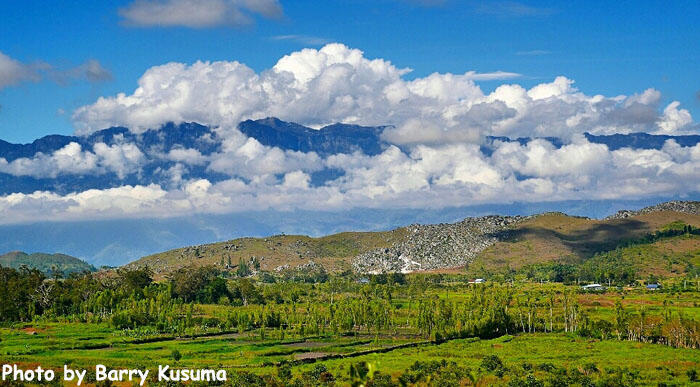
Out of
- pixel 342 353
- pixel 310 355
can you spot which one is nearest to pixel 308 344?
pixel 342 353

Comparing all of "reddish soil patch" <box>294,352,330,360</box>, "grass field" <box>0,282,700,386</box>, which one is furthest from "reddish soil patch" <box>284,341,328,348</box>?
"reddish soil patch" <box>294,352,330,360</box>

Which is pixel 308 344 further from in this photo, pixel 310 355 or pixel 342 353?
pixel 310 355

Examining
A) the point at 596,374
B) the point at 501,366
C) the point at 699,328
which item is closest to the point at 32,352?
the point at 501,366

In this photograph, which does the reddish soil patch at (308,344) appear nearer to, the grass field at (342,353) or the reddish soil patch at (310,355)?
the grass field at (342,353)

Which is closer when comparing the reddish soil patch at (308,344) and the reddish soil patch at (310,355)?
the reddish soil patch at (310,355)

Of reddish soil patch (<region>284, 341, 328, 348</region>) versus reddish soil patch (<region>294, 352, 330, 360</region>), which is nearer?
reddish soil patch (<region>294, 352, 330, 360</region>)

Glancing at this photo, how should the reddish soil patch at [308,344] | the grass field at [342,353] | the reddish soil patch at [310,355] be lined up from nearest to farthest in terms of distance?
the grass field at [342,353], the reddish soil patch at [310,355], the reddish soil patch at [308,344]

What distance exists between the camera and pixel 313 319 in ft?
656

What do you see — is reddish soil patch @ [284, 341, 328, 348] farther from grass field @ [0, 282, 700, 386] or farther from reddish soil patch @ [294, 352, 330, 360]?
reddish soil patch @ [294, 352, 330, 360]

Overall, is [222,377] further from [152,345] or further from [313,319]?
[313,319]

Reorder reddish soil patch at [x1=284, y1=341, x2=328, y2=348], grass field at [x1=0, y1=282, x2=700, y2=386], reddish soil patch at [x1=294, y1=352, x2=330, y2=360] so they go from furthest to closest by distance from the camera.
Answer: reddish soil patch at [x1=284, y1=341, x2=328, y2=348], reddish soil patch at [x1=294, y1=352, x2=330, y2=360], grass field at [x1=0, y1=282, x2=700, y2=386]

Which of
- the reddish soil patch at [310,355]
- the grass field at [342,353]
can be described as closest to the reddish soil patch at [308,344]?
the grass field at [342,353]

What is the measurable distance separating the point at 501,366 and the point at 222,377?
160 feet

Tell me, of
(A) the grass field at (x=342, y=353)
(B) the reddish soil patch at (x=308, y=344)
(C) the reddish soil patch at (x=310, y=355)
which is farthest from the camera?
(B) the reddish soil patch at (x=308, y=344)
